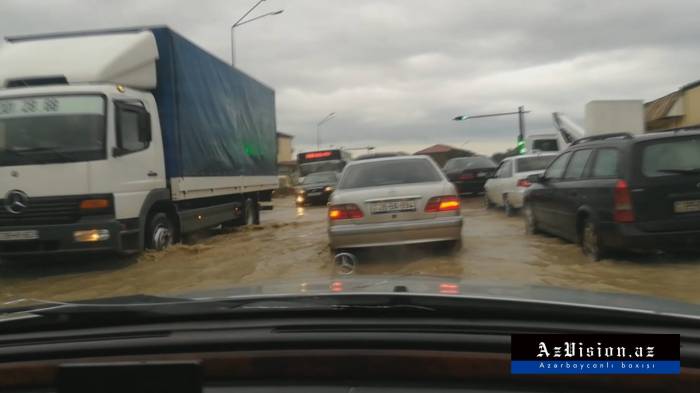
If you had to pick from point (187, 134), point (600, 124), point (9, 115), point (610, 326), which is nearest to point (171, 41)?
point (187, 134)

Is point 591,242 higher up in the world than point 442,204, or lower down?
lower down

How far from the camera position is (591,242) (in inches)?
274

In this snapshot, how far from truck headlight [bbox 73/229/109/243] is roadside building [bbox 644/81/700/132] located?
24.6 m

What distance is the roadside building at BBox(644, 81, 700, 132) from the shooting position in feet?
85.6

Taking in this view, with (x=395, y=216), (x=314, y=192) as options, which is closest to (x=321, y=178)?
(x=314, y=192)

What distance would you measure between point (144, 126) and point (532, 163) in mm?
8859

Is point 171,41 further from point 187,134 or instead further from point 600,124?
point 600,124

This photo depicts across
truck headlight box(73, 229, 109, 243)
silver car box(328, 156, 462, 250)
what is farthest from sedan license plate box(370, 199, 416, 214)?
truck headlight box(73, 229, 109, 243)

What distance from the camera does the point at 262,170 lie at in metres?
14.7

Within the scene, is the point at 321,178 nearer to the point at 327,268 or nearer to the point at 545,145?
the point at 545,145

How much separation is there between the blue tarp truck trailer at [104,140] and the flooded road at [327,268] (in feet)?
1.67

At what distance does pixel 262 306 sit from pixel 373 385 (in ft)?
1.82

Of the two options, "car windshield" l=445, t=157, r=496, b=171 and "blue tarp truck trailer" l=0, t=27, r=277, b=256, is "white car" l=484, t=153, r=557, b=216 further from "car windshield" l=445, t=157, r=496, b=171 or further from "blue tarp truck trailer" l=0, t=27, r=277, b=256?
"blue tarp truck trailer" l=0, t=27, r=277, b=256

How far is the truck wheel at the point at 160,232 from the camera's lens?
28.0ft
